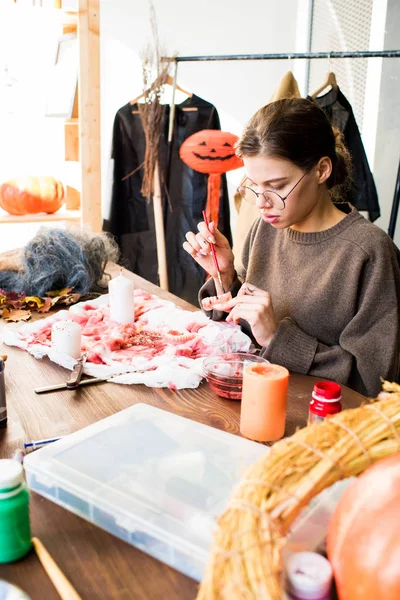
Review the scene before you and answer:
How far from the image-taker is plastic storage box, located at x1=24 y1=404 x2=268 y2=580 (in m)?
0.80

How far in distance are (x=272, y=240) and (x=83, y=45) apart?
2.00 metres

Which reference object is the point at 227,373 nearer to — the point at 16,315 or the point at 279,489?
the point at 279,489

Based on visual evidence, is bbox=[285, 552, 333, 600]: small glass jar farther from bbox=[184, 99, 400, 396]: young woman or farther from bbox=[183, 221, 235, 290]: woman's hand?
bbox=[183, 221, 235, 290]: woman's hand

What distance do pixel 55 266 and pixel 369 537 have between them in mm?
1845

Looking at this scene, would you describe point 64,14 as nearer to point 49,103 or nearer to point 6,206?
point 49,103

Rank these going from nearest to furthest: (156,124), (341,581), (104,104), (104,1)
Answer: (341,581)
(156,124)
(104,1)
(104,104)

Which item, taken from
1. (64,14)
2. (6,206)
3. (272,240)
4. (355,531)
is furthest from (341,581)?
(64,14)

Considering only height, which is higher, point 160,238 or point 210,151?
point 210,151

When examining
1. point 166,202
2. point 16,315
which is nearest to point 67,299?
point 16,315

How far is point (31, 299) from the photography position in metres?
2.08

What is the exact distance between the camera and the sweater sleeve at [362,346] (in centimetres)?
155

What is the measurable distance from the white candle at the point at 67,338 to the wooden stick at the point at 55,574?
759 mm

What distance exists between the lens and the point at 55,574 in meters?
0.76

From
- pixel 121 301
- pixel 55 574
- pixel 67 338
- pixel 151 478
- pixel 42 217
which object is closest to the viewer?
pixel 55 574
